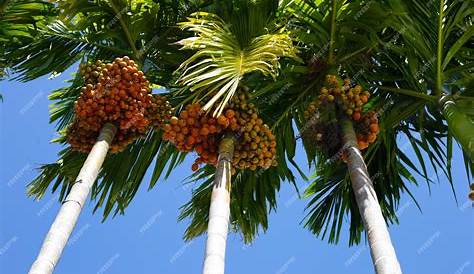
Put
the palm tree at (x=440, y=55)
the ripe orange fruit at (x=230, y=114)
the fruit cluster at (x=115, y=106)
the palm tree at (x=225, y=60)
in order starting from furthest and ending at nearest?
the fruit cluster at (x=115, y=106), the palm tree at (x=440, y=55), the ripe orange fruit at (x=230, y=114), the palm tree at (x=225, y=60)

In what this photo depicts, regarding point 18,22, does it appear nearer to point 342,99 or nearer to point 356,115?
point 342,99

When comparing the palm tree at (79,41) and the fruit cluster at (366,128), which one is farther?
the palm tree at (79,41)

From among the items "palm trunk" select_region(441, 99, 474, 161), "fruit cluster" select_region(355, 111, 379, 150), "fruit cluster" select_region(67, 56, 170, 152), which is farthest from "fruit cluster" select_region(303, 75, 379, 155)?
"fruit cluster" select_region(67, 56, 170, 152)

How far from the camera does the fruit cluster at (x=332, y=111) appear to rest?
16.7 ft

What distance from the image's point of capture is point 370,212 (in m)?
3.97

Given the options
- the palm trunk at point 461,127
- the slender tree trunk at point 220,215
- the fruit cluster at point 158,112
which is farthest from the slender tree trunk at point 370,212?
the fruit cluster at point 158,112

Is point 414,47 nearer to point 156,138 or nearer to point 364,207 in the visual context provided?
point 364,207

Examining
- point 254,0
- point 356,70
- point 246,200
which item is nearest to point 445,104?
point 356,70

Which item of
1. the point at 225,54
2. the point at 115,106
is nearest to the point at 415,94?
the point at 225,54

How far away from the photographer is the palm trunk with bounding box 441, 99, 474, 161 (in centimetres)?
463

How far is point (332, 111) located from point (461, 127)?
111 centimetres

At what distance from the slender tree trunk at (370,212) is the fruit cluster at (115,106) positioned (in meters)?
1.90

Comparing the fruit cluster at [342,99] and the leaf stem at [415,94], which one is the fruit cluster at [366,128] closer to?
the fruit cluster at [342,99]

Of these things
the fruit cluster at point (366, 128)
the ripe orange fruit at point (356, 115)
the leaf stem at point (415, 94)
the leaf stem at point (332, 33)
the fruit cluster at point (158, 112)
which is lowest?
the fruit cluster at point (366, 128)
